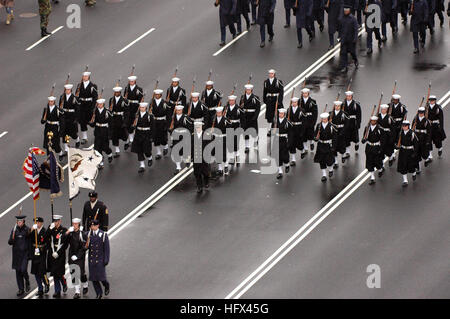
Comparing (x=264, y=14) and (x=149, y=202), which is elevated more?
(x=264, y=14)

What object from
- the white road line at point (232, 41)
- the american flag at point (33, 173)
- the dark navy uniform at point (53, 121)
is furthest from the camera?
the white road line at point (232, 41)

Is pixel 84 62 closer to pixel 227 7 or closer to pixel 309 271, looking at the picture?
pixel 227 7

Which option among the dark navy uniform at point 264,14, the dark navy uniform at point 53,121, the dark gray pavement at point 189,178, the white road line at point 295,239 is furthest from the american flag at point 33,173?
the dark navy uniform at point 264,14

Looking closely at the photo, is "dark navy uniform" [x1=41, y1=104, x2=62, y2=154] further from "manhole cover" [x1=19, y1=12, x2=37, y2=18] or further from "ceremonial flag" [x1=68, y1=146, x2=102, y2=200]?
"manhole cover" [x1=19, y1=12, x2=37, y2=18]

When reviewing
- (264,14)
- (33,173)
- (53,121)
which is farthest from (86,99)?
(264,14)

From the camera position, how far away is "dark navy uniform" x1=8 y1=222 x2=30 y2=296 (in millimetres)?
42844

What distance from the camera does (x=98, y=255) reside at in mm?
42406

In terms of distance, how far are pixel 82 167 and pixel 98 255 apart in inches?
155

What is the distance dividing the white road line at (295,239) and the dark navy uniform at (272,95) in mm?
4500

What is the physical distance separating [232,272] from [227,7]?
651 inches

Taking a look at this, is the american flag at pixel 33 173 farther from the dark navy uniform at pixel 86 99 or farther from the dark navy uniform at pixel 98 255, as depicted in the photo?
the dark navy uniform at pixel 86 99

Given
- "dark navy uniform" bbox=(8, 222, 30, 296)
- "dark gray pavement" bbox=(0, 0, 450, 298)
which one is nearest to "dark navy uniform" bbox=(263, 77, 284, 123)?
"dark gray pavement" bbox=(0, 0, 450, 298)

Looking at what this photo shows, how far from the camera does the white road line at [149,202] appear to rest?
4608 centimetres

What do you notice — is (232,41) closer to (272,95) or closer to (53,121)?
(272,95)
